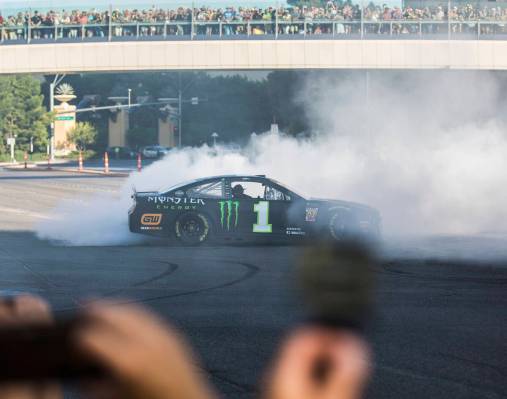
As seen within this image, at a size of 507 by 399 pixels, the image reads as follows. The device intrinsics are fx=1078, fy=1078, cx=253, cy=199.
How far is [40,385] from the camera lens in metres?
0.87

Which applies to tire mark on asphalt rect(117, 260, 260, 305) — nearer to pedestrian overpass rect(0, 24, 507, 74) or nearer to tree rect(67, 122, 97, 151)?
pedestrian overpass rect(0, 24, 507, 74)

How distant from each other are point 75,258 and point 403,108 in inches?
861

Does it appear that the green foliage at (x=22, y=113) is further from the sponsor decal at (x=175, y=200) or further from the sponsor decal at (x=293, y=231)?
the sponsor decal at (x=293, y=231)

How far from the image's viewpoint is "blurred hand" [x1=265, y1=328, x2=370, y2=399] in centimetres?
90

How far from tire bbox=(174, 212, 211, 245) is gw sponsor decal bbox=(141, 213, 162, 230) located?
1.00 feet

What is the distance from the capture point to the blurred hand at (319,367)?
2.95 ft

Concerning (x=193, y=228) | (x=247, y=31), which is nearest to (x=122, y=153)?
(x=247, y=31)

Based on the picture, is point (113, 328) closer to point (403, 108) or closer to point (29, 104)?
point (403, 108)

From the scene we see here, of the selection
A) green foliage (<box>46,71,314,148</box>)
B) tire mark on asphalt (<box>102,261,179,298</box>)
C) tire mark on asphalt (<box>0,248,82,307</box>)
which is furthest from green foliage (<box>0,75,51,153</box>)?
tire mark on asphalt (<box>102,261,179,298</box>)

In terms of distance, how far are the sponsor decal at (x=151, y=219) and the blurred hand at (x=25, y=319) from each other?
17220 millimetres

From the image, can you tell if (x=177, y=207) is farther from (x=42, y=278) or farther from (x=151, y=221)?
(x=42, y=278)

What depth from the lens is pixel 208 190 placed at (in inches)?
729

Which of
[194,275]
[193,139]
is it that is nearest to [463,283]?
[194,275]

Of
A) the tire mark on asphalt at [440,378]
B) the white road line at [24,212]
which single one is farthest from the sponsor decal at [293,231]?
the tire mark on asphalt at [440,378]
